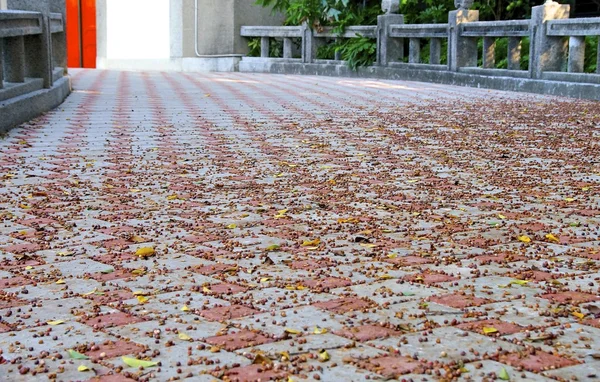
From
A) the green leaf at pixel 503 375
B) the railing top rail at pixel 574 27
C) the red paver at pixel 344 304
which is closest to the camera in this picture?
the green leaf at pixel 503 375

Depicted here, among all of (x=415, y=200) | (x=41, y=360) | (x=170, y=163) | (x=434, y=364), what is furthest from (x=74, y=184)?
(x=434, y=364)

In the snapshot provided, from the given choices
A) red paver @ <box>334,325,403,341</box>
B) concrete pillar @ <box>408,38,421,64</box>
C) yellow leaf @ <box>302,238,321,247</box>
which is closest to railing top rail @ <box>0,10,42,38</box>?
yellow leaf @ <box>302,238,321,247</box>

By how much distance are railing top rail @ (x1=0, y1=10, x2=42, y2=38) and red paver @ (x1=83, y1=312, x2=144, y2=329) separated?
→ 6.79 metres

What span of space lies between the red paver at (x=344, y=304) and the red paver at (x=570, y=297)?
0.69m

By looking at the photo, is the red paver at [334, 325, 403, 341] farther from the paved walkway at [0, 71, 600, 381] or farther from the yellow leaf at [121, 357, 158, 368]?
the yellow leaf at [121, 357, 158, 368]

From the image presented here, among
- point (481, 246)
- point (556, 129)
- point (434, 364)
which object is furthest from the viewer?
point (556, 129)

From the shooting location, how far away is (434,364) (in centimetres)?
292

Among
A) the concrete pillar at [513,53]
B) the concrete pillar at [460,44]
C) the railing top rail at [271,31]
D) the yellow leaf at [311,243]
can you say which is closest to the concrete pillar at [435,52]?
the concrete pillar at [460,44]

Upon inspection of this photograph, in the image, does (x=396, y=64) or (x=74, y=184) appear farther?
(x=396, y=64)

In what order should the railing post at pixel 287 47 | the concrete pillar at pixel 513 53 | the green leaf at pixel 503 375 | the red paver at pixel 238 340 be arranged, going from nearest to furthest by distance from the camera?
1. the green leaf at pixel 503 375
2. the red paver at pixel 238 340
3. the concrete pillar at pixel 513 53
4. the railing post at pixel 287 47

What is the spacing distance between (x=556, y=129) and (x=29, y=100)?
5576 mm

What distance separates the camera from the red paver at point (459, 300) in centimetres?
359

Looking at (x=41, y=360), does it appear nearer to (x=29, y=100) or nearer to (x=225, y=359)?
(x=225, y=359)

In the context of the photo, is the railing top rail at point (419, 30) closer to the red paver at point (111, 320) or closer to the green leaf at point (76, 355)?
the red paver at point (111, 320)
